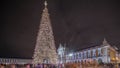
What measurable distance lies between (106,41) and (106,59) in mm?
7220

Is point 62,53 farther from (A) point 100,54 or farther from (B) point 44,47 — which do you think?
(B) point 44,47

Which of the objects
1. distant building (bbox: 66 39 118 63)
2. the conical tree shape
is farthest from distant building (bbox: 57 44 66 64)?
the conical tree shape

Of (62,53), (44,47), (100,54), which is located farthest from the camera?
(62,53)

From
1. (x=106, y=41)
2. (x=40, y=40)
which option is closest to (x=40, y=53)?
(x=40, y=40)

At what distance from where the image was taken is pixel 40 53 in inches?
1304

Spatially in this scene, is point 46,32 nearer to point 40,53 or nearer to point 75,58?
Result: point 40,53

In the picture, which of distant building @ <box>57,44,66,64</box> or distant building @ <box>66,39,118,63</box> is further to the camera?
distant building @ <box>57,44,66,64</box>

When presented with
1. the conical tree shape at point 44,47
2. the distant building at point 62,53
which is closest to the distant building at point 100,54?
the distant building at point 62,53

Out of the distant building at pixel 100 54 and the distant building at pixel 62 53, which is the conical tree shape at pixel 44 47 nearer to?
the distant building at pixel 100 54

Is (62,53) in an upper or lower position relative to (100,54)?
upper

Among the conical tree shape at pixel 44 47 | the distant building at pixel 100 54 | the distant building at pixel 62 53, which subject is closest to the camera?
the conical tree shape at pixel 44 47

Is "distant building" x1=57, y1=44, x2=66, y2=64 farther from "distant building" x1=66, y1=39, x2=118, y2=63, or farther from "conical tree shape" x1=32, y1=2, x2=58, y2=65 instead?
"conical tree shape" x1=32, y1=2, x2=58, y2=65

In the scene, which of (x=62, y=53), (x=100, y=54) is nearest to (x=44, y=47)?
(x=100, y=54)

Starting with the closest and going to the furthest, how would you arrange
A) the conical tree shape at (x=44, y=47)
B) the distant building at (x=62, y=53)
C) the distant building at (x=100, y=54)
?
the conical tree shape at (x=44, y=47) < the distant building at (x=100, y=54) < the distant building at (x=62, y=53)
